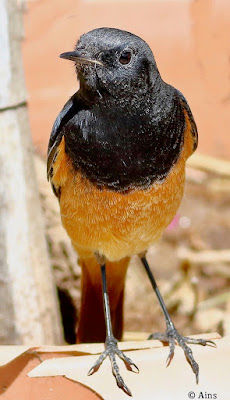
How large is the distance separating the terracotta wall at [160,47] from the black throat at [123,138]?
3.94m

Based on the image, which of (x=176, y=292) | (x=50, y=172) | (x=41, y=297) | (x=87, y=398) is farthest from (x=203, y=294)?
(x=87, y=398)

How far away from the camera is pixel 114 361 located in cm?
282

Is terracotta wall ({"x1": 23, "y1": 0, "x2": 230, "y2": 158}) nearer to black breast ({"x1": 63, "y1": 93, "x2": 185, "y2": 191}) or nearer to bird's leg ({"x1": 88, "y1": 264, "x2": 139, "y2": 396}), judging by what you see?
bird's leg ({"x1": 88, "y1": 264, "x2": 139, "y2": 396})

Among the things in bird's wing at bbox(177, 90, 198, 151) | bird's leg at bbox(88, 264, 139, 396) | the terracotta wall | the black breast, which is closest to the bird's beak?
the black breast

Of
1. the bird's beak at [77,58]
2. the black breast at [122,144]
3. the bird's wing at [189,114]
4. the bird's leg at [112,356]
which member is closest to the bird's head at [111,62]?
the bird's beak at [77,58]

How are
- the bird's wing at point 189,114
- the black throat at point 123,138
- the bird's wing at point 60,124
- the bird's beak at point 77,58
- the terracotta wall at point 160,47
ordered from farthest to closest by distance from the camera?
the terracotta wall at point 160,47
the bird's wing at point 189,114
the bird's wing at point 60,124
the black throat at point 123,138
the bird's beak at point 77,58

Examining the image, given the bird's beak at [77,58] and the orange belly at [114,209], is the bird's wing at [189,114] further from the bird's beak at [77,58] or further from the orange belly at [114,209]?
the bird's beak at [77,58]

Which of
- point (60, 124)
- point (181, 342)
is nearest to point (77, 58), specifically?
point (60, 124)

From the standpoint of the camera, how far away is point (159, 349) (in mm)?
2807

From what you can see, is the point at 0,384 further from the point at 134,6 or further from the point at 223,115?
the point at 134,6

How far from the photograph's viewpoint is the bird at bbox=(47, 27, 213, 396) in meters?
2.69

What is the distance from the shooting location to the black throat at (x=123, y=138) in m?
2.80

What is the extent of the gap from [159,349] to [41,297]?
1.22m

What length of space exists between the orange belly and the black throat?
6 cm
